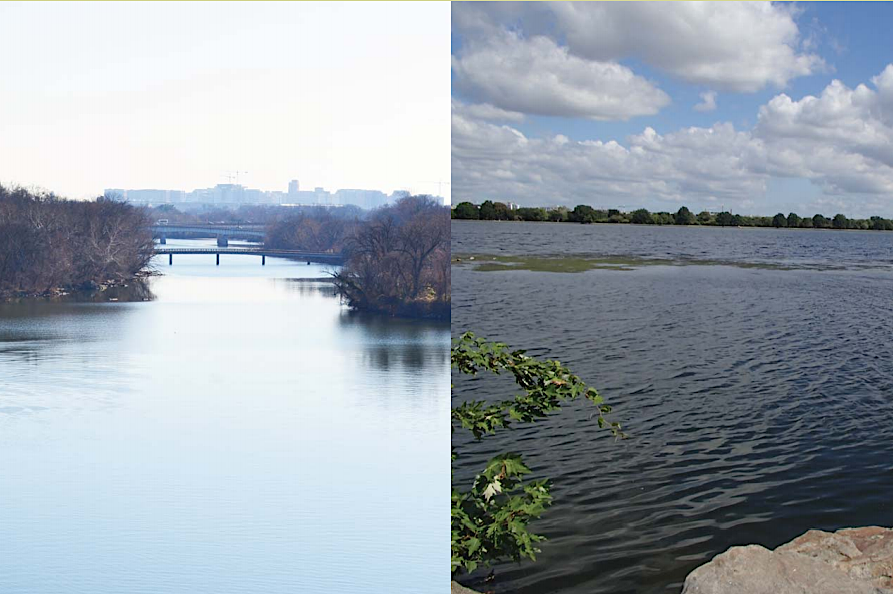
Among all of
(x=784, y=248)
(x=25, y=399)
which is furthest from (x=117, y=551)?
(x=784, y=248)

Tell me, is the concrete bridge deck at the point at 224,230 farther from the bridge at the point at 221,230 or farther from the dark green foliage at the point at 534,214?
the dark green foliage at the point at 534,214

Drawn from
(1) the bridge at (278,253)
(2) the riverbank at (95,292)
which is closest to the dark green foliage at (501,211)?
(1) the bridge at (278,253)

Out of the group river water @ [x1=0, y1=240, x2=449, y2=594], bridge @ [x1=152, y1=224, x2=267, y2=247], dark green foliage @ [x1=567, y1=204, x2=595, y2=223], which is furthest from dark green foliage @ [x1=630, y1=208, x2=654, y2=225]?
bridge @ [x1=152, y1=224, x2=267, y2=247]

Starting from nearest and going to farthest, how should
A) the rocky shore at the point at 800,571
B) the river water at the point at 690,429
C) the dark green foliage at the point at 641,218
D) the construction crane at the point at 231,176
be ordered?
the rocky shore at the point at 800,571 < the river water at the point at 690,429 < the dark green foliage at the point at 641,218 < the construction crane at the point at 231,176

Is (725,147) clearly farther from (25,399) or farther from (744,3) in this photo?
(25,399)

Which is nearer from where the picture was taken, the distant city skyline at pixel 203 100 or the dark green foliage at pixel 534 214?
the dark green foliage at pixel 534 214

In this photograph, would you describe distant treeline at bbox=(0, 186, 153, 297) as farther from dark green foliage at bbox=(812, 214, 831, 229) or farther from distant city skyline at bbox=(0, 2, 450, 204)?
dark green foliage at bbox=(812, 214, 831, 229)
